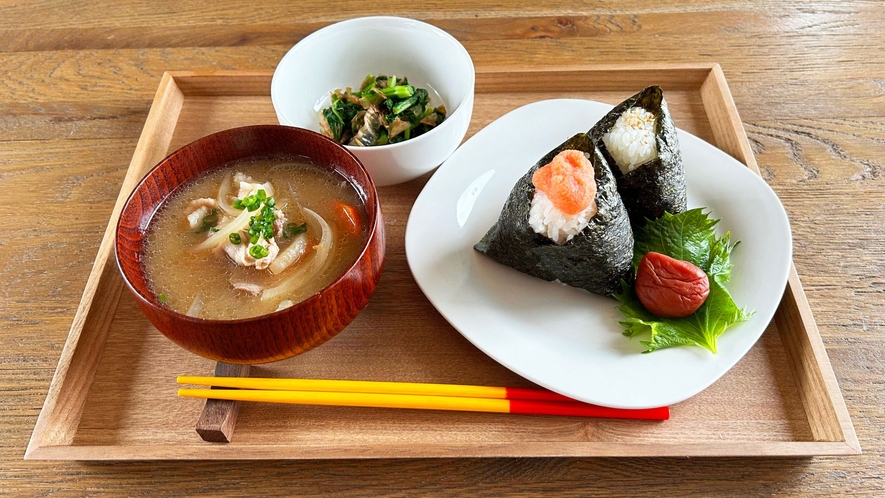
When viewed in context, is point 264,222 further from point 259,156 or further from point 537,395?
point 537,395

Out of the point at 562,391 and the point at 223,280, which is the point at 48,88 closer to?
the point at 223,280

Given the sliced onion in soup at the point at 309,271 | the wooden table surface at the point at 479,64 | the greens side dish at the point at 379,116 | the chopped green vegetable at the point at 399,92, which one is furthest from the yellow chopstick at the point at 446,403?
the chopped green vegetable at the point at 399,92

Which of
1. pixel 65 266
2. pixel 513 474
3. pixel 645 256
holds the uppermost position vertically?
pixel 645 256

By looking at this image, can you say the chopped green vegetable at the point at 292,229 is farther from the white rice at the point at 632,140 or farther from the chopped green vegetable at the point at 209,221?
the white rice at the point at 632,140

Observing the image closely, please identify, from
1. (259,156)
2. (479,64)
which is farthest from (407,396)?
(479,64)

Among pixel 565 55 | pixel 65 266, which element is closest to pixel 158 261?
pixel 65 266

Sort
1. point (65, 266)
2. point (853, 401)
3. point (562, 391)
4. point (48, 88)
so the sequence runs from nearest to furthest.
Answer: point (562, 391) < point (853, 401) < point (65, 266) < point (48, 88)
